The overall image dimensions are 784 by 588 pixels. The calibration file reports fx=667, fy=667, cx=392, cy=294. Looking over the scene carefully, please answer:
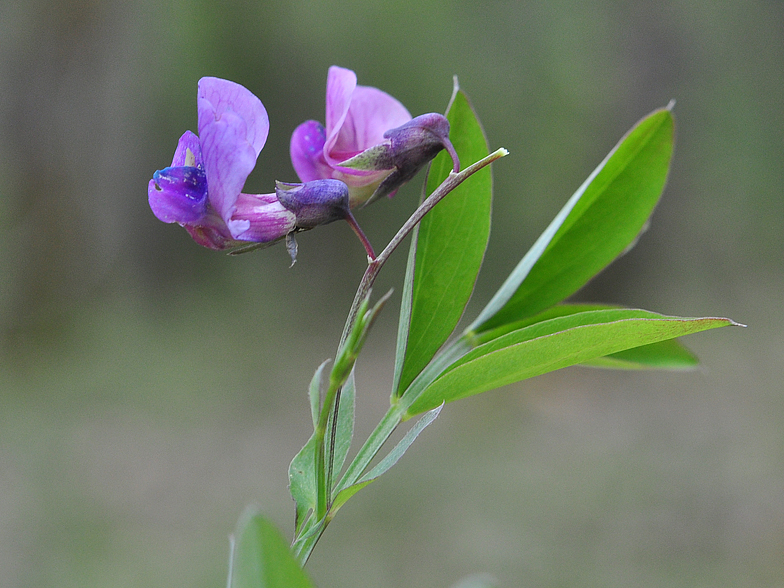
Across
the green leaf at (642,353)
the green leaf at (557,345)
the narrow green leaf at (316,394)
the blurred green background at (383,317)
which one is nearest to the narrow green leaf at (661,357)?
the green leaf at (642,353)

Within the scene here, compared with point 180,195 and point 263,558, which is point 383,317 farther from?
point 263,558

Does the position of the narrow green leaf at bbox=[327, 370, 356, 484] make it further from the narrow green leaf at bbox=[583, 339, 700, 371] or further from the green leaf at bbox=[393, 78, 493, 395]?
the narrow green leaf at bbox=[583, 339, 700, 371]

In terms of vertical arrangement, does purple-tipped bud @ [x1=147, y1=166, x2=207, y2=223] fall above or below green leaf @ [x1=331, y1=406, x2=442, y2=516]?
above

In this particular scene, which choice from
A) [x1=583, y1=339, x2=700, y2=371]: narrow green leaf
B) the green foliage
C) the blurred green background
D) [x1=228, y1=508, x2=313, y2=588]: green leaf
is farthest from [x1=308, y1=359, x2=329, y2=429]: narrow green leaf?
the blurred green background

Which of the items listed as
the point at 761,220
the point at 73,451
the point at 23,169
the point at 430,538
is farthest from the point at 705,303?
the point at 23,169

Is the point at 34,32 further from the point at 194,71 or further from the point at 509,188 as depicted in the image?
the point at 509,188

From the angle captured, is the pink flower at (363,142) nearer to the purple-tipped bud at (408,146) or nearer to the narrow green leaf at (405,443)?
the purple-tipped bud at (408,146)
